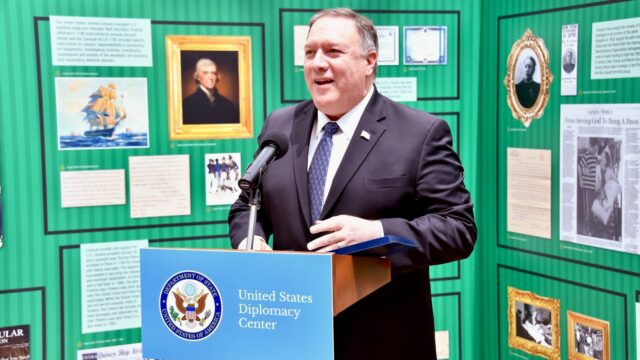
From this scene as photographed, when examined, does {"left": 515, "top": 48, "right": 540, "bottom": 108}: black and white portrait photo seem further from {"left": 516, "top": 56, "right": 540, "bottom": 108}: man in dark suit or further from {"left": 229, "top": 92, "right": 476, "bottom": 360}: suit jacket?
{"left": 229, "top": 92, "right": 476, "bottom": 360}: suit jacket

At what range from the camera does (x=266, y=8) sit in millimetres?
4141

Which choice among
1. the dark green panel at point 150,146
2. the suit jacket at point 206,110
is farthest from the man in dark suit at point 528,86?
the suit jacket at point 206,110

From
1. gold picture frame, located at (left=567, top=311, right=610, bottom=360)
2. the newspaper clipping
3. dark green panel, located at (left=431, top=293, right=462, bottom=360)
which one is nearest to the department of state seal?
the newspaper clipping

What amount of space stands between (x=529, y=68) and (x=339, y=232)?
2475mm

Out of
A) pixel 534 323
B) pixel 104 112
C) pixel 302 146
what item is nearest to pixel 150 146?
pixel 104 112

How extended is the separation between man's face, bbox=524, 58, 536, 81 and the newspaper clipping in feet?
1.01

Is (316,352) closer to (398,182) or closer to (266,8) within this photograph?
(398,182)

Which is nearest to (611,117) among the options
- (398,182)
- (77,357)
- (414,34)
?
(414,34)

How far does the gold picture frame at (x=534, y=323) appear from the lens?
4.12 m

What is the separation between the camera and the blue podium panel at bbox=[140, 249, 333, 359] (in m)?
1.86

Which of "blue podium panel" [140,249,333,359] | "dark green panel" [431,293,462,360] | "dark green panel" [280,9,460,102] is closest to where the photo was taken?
"blue podium panel" [140,249,333,359]

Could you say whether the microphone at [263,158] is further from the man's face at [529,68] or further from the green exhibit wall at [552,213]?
the man's face at [529,68]

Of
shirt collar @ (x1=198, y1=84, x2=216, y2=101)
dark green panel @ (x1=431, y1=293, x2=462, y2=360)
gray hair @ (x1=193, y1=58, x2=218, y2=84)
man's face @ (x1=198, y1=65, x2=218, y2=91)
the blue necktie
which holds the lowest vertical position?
dark green panel @ (x1=431, y1=293, x2=462, y2=360)

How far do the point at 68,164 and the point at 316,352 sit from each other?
7.69 feet
